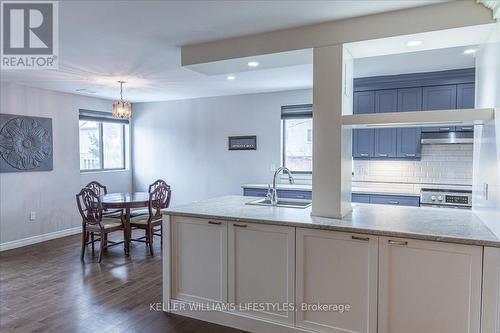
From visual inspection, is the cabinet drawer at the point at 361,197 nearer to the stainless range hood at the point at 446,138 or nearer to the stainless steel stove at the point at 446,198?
the stainless steel stove at the point at 446,198

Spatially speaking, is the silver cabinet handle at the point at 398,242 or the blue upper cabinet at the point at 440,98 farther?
the blue upper cabinet at the point at 440,98

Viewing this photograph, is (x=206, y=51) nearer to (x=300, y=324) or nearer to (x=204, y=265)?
(x=204, y=265)

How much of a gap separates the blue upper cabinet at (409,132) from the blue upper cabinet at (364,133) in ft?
1.13

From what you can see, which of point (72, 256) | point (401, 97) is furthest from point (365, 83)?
point (72, 256)

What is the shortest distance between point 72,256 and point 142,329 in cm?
244

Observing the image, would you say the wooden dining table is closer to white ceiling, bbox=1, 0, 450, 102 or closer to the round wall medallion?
the round wall medallion

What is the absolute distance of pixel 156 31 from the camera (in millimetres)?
2771

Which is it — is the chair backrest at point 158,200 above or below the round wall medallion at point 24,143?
below

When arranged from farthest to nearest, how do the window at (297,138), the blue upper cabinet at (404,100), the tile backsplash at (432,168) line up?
the window at (297,138), the tile backsplash at (432,168), the blue upper cabinet at (404,100)

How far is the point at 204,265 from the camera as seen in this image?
2768 mm

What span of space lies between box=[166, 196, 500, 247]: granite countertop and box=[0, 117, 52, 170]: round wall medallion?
11.2ft

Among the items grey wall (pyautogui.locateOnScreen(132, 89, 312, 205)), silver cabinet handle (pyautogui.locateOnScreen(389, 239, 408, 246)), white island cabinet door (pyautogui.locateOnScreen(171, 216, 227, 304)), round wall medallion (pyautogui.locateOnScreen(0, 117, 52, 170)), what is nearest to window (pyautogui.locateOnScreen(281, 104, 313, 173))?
grey wall (pyautogui.locateOnScreen(132, 89, 312, 205))

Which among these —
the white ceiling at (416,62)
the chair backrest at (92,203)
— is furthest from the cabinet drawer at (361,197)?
the chair backrest at (92,203)

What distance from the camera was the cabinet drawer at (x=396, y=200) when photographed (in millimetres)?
4242
